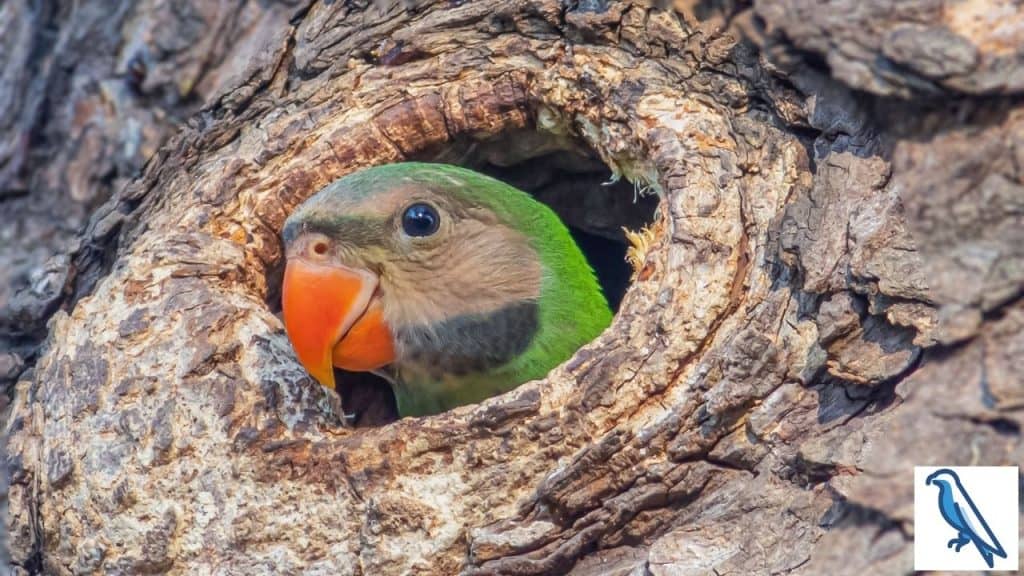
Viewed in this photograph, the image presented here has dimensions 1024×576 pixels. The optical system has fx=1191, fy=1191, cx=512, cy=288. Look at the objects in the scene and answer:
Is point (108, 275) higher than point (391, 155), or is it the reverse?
point (391, 155)

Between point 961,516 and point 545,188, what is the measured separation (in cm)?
230

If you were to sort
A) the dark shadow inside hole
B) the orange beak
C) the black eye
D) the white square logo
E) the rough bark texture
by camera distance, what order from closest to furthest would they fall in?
1. the white square logo
2. the rough bark texture
3. the orange beak
4. the black eye
5. the dark shadow inside hole

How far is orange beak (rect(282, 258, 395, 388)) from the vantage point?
3.26m

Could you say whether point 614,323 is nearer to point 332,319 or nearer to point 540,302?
point 540,302

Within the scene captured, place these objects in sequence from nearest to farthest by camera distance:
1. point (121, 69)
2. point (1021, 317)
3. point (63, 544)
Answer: point (1021, 317) → point (63, 544) → point (121, 69)

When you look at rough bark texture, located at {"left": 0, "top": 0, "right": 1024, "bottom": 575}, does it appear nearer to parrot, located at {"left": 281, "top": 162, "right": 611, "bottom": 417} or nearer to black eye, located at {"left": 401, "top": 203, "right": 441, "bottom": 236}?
parrot, located at {"left": 281, "top": 162, "right": 611, "bottom": 417}

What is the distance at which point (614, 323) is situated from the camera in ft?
10.4

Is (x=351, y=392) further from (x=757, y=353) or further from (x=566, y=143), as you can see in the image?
(x=757, y=353)

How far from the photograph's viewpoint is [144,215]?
374 centimetres

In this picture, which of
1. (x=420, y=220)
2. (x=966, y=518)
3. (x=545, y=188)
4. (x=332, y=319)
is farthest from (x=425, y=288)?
(x=966, y=518)

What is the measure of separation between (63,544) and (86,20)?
7.88ft

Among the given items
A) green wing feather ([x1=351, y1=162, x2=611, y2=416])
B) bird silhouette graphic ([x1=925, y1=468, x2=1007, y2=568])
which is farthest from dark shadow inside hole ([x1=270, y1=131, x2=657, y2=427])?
bird silhouette graphic ([x1=925, y1=468, x2=1007, y2=568])

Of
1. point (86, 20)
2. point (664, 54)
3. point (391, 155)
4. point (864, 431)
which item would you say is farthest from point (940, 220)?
point (86, 20)

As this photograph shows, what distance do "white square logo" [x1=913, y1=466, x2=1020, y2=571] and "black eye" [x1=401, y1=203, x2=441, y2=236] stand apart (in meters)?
1.66
